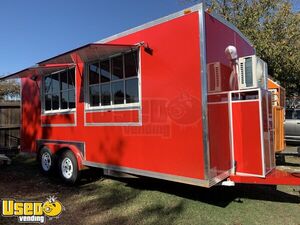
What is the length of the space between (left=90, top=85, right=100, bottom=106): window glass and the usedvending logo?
2.24m

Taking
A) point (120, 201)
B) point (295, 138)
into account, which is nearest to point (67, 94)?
point (120, 201)

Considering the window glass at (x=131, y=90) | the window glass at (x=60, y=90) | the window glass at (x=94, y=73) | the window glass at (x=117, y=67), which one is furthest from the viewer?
the window glass at (x=60, y=90)

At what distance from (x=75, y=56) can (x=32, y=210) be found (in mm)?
3169

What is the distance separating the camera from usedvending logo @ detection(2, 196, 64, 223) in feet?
16.8

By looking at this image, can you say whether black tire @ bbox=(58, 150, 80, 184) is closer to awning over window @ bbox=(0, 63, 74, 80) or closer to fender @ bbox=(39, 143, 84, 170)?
fender @ bbox=(39, 143, 84, 170)

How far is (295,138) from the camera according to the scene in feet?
43.4

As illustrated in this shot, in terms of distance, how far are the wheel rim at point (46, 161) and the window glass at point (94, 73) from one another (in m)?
2.42

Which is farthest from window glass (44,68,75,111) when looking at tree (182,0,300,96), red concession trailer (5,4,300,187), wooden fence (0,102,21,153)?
tree (182,0,300,96)

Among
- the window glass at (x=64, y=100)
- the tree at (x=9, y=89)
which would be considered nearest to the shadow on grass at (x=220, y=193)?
the window glass at (x=64, y=100)

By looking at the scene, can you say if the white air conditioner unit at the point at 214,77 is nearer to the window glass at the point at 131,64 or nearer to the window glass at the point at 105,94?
the window glass at the point at 131,64

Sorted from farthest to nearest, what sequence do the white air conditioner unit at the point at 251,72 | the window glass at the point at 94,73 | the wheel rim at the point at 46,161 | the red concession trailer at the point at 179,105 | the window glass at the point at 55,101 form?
the window glass at the point at 55,101 < the wheel rim at the point at 46,161 < the window glass at the point at 94,73 < the white air conditioner unit at the point at 251,72 < the red concession trailer at the point at 179,105

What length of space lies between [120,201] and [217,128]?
7.74ft

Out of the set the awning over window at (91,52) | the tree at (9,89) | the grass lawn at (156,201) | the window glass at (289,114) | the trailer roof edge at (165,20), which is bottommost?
the grass lawn at (156,201)

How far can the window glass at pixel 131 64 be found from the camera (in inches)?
236
